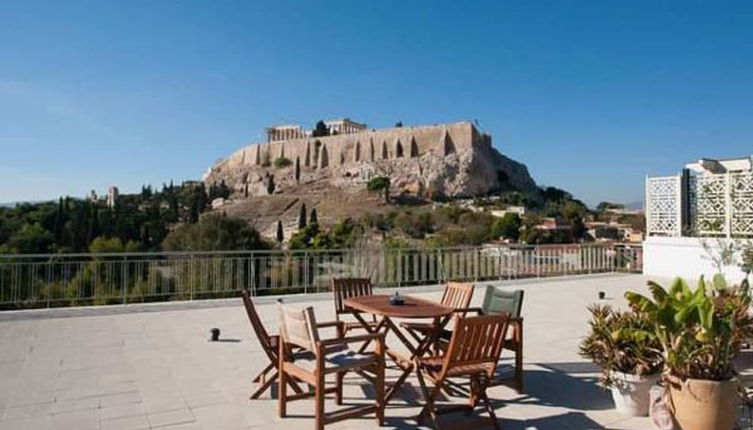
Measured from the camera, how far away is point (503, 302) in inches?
163

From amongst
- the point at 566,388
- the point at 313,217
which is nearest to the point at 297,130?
the point at 313,217

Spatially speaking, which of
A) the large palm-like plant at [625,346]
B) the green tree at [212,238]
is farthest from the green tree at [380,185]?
the large palm-like plant at [625,346]

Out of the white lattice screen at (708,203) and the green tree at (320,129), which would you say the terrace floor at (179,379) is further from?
the green tree at (320,129)

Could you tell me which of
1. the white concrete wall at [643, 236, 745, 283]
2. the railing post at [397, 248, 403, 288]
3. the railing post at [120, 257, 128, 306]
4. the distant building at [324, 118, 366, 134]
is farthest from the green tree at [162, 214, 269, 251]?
the distant building at [324, 118, 366, 134]

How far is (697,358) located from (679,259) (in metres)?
10.4

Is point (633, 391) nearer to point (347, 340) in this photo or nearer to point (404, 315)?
point (404, 315)

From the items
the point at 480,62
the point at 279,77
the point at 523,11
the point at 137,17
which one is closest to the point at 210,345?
the point at 137,17

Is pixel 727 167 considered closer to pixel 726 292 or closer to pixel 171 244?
pixel 726 292

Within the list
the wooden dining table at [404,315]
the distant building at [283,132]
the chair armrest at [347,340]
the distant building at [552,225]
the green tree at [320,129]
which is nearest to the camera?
the chair armrest at [347,340]

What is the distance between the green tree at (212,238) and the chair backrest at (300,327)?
1749 centimetres

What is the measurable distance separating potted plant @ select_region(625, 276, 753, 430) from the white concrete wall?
925 centimetres

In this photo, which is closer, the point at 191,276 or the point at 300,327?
the point at 300,327

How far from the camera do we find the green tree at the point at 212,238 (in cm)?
2017

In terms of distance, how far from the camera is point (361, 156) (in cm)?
7081
